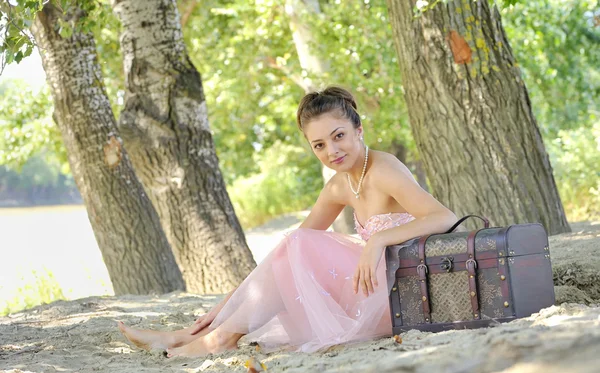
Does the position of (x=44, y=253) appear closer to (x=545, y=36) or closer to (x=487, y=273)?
(x=545, y=36)

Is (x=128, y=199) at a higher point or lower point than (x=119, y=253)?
higher

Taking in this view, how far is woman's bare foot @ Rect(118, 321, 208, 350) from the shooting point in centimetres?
448

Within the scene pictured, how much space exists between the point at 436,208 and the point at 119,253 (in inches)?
170

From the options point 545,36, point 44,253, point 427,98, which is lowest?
point 44,253

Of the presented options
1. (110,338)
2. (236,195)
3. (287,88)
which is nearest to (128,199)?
(110,338)

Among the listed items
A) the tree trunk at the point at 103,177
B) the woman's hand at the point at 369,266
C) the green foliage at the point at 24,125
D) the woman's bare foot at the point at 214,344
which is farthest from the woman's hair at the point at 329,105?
the green foliage at the point at 24,125

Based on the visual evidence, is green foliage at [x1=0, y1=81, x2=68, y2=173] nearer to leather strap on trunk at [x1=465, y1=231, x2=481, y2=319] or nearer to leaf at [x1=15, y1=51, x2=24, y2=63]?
leaf at [x1=15, y1=51, x2=24, y2=63]

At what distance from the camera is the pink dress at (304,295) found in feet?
13.3

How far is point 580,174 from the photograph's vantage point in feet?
41.4

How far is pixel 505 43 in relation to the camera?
6727mm

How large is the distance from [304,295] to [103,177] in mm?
3995

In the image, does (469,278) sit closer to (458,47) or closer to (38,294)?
(458,47)

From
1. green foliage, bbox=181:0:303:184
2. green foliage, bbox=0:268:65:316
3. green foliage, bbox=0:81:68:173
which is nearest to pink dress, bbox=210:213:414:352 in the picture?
green foliage, bbox=0:268:65:316

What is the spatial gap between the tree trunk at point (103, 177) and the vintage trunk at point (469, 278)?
159 inches
